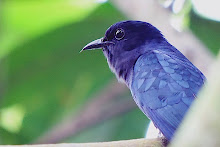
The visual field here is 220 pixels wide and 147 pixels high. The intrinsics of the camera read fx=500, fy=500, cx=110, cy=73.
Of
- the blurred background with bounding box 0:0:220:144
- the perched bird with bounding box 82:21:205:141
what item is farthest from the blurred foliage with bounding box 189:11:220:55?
the perched bird with bounding box 82:21:205:141

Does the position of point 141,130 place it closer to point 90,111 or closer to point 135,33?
point 90,111

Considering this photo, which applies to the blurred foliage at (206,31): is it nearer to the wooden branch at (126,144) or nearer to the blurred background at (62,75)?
the blurred background at (62,75)

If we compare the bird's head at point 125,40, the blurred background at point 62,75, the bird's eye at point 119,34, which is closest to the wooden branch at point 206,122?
the bird's head at point 125,40

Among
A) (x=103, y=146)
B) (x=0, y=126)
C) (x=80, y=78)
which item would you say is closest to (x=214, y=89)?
(x=103, y=146)

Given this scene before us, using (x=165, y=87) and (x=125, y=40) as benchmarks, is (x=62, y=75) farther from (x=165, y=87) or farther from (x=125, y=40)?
(x=165, y=87)

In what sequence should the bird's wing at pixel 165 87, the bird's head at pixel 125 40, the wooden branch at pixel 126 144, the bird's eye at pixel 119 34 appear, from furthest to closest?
the bird's eye at pixel 119 34 → the bird's head at pixel 125 40 → the bird's wing at pixel 165 87 → the wooden branch at pixel 126 144

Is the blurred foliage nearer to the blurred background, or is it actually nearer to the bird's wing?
the blurred background

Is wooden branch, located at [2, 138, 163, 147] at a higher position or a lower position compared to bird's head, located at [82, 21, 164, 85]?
lower
